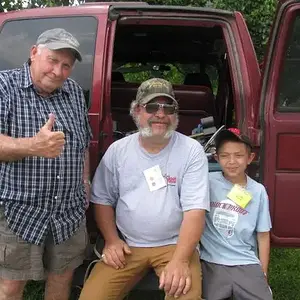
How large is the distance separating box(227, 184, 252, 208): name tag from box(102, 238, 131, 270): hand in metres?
0.64

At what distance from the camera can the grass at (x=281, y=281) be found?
3816 mm

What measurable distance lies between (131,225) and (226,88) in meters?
2.47

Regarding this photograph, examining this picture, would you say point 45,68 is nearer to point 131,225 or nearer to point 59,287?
point 131,225

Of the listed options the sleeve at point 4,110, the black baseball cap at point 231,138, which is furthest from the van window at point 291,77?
the sleeve at point 4,110

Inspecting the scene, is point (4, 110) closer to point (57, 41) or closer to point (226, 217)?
point (57, 41)

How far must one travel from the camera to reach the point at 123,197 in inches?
114

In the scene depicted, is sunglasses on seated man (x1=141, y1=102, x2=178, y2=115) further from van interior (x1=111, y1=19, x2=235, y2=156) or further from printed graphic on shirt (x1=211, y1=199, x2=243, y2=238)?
→ van interior (x1=111, y1=19, x2=235, y2=156)

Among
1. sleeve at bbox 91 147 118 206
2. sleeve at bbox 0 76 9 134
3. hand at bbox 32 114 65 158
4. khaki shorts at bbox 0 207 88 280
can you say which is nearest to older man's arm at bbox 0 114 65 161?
hand at bbox 32 114 65 158

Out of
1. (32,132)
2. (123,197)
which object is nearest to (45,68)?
(32,132)

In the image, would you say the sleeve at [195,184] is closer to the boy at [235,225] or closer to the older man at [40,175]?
the boy at [235,225]

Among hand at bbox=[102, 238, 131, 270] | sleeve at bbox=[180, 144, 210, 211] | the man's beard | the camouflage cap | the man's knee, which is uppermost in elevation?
the camouflage cap

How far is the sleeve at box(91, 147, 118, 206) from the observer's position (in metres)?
2.96

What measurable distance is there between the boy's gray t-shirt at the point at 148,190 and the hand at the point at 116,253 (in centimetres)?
7

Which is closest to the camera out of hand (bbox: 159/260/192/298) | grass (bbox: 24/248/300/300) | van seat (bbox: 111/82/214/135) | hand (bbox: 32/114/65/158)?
hand (bbox: 32/114/65/158)
